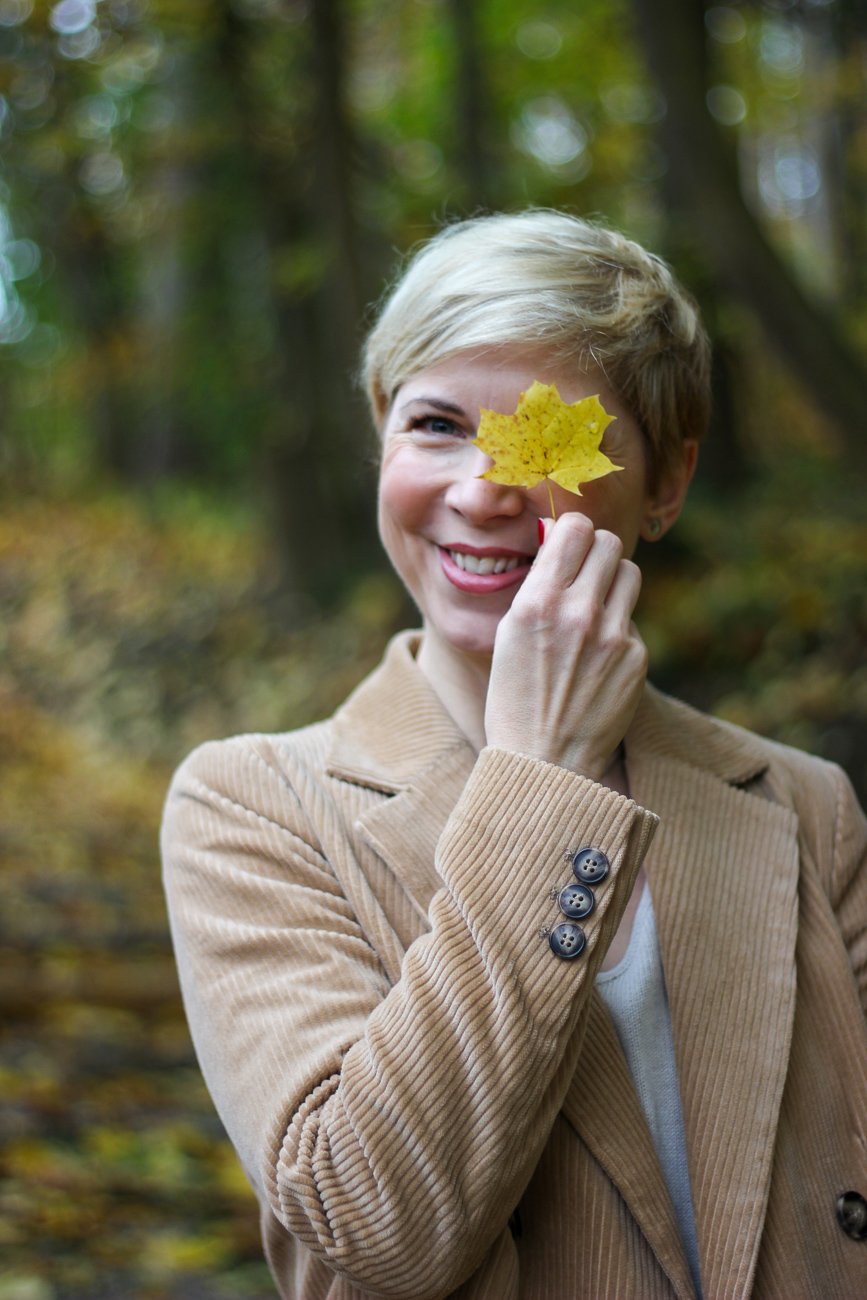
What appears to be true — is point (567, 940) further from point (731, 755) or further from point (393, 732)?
point (731, 755)

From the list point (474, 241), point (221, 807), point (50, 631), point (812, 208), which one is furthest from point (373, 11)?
point (812, 208)

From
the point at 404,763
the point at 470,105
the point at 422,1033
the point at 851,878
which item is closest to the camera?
the point at 422,1033

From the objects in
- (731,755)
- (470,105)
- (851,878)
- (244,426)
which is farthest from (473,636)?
(244,426)

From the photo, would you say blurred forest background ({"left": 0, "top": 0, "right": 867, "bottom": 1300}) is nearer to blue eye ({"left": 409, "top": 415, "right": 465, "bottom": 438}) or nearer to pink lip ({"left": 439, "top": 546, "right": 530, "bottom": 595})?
blue eye ({"left": 409, "top": 415, "right": 465, "bottom": 438})

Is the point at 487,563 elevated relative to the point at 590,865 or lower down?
elevated

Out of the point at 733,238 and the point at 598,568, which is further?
the point at 733,238

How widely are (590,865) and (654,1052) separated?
0.40m

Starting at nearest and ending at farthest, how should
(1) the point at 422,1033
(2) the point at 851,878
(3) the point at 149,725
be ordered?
(1) the point at 422,1033
(2) the point at 851,878
(3) the point at 149,725

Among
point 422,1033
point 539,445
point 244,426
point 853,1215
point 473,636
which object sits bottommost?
point 244,426

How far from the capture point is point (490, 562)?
6.08 ft

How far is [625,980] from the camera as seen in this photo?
70.9 inches

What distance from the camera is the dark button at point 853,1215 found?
175 cm

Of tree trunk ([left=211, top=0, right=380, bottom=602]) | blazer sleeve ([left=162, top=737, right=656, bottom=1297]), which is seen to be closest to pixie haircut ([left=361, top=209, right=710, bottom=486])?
blazer sleeve ([left=162, top=737, right=656, bottom=1297])

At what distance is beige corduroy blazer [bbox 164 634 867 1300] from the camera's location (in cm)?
146
